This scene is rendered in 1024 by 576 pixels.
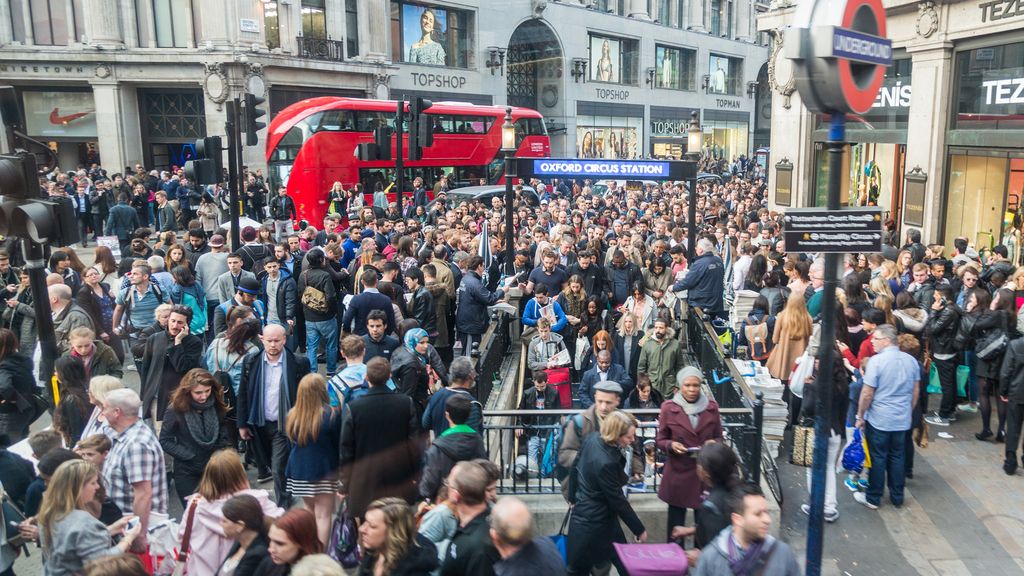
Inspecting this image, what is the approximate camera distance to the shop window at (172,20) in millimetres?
29547

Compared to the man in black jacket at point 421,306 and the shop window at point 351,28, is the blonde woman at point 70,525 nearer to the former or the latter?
the man in black jacket at point 421,306

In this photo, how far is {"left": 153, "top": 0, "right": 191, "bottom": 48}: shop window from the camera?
29.5m

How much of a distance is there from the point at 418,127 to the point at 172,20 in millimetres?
20154

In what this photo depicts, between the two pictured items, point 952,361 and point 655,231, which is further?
point 655,231

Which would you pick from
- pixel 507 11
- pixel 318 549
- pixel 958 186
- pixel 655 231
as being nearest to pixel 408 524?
pixel 318 549

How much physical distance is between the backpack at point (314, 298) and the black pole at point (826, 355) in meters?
6.63

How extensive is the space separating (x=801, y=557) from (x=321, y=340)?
641cm

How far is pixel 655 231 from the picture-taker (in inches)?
624

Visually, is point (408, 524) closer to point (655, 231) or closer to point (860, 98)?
point (860, 98)

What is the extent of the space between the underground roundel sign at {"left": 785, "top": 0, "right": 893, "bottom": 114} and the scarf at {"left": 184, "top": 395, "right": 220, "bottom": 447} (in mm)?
4944

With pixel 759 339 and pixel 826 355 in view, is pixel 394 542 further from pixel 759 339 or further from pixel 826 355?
pixel 759 339

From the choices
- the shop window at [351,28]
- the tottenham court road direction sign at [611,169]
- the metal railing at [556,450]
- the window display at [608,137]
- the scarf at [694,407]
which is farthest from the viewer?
the window display at [608,137]

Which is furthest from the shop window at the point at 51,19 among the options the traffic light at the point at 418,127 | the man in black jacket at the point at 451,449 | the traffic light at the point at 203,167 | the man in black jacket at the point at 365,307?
the man in black jacket at the point at 451,449

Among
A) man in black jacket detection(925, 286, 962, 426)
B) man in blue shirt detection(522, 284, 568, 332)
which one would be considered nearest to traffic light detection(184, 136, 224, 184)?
man in blue shirt detection(522, 284, 568, 332)
